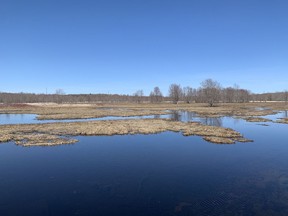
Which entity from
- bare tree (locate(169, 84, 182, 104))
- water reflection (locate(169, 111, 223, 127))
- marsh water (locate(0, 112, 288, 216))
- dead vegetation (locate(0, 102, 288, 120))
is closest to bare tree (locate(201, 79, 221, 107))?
dead vegetation (locate(0, 102, 288, 120))

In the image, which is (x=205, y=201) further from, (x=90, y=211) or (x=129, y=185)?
(x=90, y=211)

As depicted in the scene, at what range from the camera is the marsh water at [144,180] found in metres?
11.2

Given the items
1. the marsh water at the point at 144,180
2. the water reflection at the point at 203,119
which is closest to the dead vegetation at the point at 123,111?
the water reflection at the point at 203,119

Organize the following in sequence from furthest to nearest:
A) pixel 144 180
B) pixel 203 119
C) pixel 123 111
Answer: pixel 123 111 < pixel 203 119 < pixel 144 180

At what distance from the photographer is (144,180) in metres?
14.7

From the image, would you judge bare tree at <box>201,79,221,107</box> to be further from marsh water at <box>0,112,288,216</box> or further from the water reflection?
marsh water at <box>0,112,288,216</box>

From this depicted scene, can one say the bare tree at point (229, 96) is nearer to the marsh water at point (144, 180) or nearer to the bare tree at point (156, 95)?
the bare tree at point (156, 95)

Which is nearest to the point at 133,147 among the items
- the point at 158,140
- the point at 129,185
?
the point at 158,140

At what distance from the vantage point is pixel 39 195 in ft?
40.9

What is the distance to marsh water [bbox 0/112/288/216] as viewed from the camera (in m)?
11.2

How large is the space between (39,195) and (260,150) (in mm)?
18170

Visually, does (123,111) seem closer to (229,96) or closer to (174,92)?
(174,92)

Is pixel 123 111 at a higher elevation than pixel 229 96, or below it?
below

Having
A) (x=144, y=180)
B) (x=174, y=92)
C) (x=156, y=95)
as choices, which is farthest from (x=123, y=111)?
(x=156, y=95)
